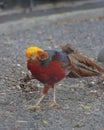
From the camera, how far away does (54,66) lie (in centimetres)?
533

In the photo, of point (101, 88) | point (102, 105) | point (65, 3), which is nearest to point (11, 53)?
point (101, 88)

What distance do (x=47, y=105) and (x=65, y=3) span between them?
281 inches

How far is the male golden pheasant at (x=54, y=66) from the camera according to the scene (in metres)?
5.21

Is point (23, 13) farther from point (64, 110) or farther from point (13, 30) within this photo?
point (64, 110)

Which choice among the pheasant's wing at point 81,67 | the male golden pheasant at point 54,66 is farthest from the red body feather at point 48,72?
the pheasant's wing at point 81,67

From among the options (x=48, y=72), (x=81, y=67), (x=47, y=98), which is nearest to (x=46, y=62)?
(x=48, y=72)

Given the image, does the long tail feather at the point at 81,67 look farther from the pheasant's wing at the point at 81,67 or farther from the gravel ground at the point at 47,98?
the gravel ground at the point at 47,98

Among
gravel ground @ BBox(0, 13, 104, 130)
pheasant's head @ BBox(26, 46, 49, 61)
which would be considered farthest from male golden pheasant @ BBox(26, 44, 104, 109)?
gravel ground @ BBox(0, 13, 104, 130)

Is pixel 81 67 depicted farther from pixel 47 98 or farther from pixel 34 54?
pixel 34 54

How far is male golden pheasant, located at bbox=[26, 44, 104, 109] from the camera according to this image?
521cm

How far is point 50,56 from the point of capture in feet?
17.4

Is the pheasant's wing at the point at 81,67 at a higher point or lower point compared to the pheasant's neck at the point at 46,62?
lower

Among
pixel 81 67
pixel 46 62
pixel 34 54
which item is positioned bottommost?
pixel 81 67

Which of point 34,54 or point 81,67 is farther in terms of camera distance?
point 81,67
